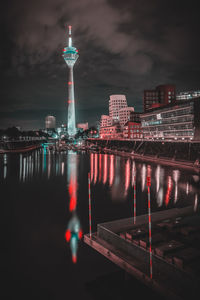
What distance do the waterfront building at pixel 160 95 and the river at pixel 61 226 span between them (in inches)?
4012

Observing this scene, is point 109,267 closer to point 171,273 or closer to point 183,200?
point 171,273

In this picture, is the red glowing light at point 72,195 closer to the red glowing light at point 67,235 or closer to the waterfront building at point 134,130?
the red glowing light at point 67,235

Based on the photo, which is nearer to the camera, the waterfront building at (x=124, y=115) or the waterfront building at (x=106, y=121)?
the waterfront building at (x=124, y=115)

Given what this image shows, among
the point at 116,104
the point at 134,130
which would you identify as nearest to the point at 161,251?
the point at 134,130

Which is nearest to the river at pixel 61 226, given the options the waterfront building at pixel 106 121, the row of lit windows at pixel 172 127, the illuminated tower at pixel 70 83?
the row of lit windows at pixel 172 127

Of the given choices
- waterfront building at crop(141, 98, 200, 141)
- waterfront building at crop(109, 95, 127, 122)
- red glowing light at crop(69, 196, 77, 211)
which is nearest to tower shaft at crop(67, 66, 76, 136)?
waterfront building at crop(109, 95, 127, 122)

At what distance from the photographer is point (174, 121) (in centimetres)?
7169

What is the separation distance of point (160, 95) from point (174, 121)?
50585 millimetres

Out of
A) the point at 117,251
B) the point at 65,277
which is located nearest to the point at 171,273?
the point at 117,251

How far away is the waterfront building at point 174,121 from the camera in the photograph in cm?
6094

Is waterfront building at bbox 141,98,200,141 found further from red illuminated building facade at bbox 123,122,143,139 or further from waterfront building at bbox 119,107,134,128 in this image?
waterfront building at bbox 119,107,134,128

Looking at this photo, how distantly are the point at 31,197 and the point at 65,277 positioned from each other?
10704 mm

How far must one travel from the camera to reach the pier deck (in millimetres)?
5617

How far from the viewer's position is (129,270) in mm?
6691
